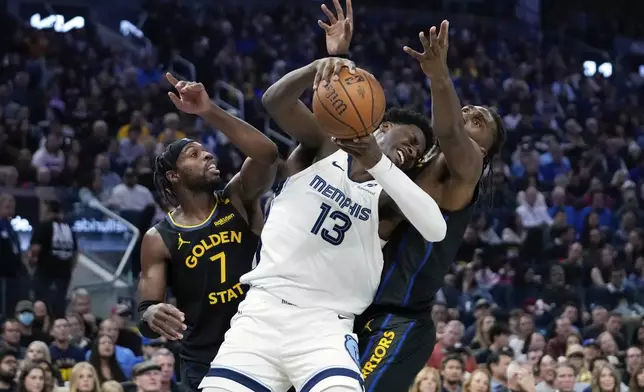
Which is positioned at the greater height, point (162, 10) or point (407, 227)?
point (407, 227)

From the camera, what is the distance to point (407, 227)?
526 cm

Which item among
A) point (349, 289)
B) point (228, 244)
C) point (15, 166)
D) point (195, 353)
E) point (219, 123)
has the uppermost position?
point (219, 123)

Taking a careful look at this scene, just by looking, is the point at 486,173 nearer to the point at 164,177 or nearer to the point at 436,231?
the point at 436,231

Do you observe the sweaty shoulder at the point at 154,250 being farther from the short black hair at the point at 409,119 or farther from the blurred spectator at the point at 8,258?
the blurred spectator at the point at 8,258

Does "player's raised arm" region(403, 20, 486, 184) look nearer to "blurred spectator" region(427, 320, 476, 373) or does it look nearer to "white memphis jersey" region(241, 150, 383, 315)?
"white memphis jersey" region(241, 150, 383, 315)

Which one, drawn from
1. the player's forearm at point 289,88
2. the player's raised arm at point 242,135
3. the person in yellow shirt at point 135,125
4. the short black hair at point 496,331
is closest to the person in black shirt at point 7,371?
the player's raised arm at point 242,135

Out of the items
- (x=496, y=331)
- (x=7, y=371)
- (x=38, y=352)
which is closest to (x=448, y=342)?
(x=496, y=331)

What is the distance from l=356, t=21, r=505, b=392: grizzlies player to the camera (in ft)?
16.6

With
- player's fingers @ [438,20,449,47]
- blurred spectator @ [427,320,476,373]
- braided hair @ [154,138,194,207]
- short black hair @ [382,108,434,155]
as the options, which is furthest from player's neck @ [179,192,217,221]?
blurred spectator @ [427,320,476,373]

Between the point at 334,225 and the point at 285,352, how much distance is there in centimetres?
59

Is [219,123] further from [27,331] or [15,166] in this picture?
[15,166]

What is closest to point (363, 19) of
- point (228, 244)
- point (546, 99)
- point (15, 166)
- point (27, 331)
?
point (546, 99)

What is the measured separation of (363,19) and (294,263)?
65.3ft

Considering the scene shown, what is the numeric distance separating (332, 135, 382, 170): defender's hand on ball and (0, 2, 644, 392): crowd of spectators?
1.23 m
